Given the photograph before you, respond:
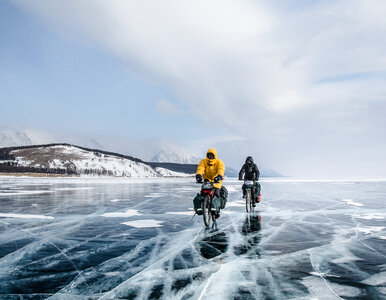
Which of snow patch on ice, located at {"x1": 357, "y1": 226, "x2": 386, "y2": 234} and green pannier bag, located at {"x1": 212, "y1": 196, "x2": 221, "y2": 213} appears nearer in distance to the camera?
snow patch on ice, located at {"x1": 357, "y1": 226, "x2": 386, "y2": 234}

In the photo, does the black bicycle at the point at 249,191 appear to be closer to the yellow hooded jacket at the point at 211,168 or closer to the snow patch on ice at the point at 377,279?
the yellow hooded jacket at the point at 211,168

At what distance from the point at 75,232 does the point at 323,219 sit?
907cm

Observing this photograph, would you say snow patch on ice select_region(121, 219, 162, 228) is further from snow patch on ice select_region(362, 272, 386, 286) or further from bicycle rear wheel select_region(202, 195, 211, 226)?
snow patch on ice select_region(362, 272, 386, 286)

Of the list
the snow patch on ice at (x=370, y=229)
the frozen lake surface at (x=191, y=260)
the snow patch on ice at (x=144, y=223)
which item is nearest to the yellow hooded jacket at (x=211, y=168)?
the frozen lake surface at (x=191, y=260)

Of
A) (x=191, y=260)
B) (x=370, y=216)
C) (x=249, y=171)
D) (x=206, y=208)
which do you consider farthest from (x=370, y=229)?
(x=191, y=260)

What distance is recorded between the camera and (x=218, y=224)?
10523mm

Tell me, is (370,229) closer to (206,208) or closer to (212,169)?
(206,208)

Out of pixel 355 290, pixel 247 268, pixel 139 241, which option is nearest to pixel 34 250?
pixel 139 241

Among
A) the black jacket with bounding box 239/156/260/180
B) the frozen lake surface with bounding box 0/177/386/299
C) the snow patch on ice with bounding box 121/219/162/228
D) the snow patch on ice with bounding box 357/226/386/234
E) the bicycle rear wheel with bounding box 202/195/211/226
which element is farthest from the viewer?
the black jacket with bounding box 239/156/260/180

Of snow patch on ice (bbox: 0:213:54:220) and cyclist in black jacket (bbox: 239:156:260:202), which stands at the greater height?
cyclist in black jacket (bbox: 239:156:260:202)

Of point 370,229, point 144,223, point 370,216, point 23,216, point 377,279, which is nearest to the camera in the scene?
point 377,279

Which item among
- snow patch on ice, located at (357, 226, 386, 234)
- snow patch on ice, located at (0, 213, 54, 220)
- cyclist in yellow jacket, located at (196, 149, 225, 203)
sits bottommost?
snow patch on ice, located at (357, 226, 386, 234)

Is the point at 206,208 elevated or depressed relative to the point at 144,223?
elevated

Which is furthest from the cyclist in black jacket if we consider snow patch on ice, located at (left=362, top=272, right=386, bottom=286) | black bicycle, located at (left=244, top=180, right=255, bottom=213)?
snow patch on ice, located at (left=362, top=272, right=386, bottom=286)
